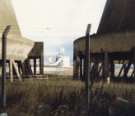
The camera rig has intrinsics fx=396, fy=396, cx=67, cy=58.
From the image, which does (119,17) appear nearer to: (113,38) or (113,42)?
(113,38)

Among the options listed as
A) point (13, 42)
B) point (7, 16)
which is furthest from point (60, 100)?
point (7, 16)

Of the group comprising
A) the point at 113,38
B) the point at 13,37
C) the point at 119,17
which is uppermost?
the point at 119,17

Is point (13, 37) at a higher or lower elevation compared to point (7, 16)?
lower

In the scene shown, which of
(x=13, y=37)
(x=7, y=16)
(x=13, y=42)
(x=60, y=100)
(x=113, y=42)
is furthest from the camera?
(x=7, y=16)

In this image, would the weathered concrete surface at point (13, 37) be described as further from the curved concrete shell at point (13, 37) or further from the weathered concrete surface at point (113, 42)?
the weathered concrete surface at point (113, 42)

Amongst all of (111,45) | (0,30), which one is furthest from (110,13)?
(0,30)

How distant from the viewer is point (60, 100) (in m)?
14.2

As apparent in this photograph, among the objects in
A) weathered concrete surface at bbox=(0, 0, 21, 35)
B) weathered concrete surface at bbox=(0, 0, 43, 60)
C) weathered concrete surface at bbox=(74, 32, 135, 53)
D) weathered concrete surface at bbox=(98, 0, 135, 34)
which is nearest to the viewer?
weathered concrete surface at bbox=(74, 32, 135, 53)

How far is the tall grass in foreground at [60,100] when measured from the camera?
522 inches

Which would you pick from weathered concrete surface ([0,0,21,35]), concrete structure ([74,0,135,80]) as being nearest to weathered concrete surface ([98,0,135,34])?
concrete structure ([74,0,135,80])

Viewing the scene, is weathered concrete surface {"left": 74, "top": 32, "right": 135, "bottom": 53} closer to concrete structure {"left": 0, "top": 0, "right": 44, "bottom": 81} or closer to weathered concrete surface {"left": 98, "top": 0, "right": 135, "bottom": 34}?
weathered concrete surface {"left": 98, "top": 0, "right": 135, "bottom": 34}

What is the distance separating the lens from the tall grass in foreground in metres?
13.3

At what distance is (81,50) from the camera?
26.4 meters

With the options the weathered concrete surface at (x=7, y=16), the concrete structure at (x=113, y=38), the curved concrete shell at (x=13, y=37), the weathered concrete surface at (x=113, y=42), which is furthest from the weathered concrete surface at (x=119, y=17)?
the weathered concrete surface at (x=7, y=16)
